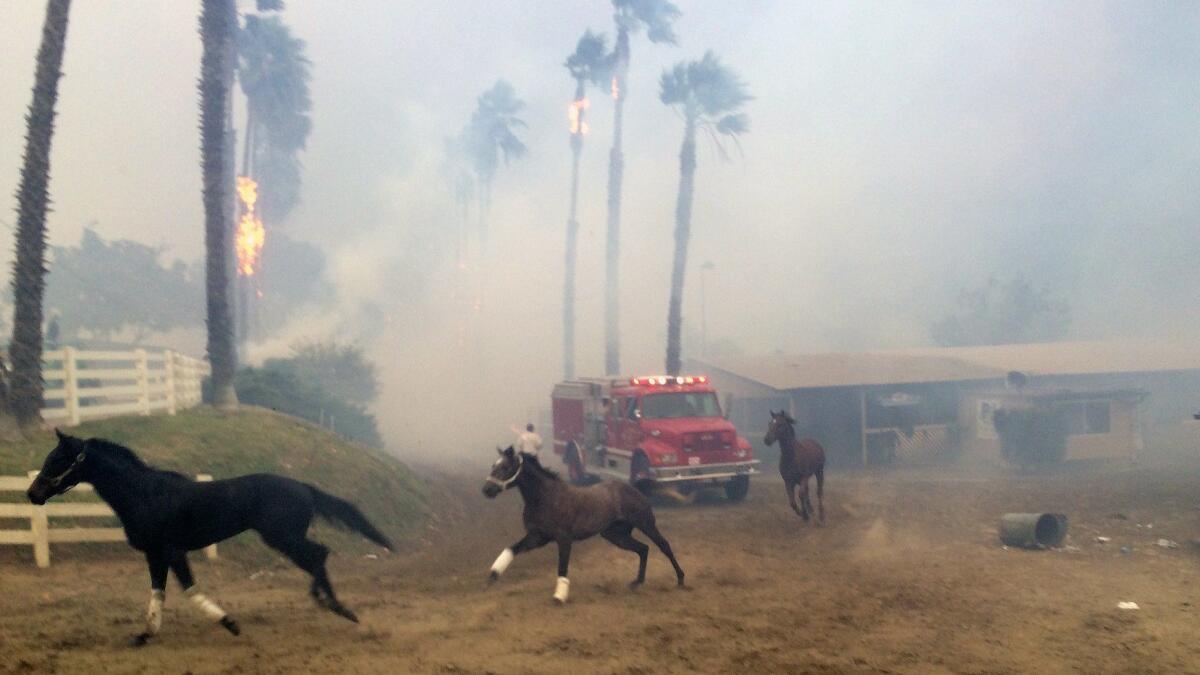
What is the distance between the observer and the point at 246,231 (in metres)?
48.3

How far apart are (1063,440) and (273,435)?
80.5ft

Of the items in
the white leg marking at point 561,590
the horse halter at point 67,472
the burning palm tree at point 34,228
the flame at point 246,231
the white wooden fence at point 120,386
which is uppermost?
the flame at point 246,231

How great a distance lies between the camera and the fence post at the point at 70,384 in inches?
623

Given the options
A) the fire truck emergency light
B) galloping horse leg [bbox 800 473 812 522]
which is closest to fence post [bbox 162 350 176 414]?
the fire truck emergency light

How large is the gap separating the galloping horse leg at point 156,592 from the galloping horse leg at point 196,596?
0.32 feet

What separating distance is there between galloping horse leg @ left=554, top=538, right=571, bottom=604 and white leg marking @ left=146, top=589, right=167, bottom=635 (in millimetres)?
4210

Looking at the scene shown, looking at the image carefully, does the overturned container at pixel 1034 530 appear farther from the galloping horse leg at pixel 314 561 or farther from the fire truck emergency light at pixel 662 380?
the galloping horse leg at pixel 314 561

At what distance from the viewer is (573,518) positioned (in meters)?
11.4

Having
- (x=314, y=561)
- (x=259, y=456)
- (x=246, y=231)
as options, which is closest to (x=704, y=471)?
(x=259, y=456)

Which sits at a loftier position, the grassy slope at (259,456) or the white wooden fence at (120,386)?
the white wooden fence at (120,386)

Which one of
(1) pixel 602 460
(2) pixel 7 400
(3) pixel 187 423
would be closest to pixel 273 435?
(3) pixel 187 423

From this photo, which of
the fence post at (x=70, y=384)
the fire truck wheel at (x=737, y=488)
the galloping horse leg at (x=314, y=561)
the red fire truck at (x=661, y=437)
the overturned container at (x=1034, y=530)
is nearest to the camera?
the galloping horse leg at (x=314, y=561)

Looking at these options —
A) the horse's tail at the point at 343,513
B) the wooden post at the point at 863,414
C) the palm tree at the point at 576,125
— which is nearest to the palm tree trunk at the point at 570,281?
→ the palm tree at the point at 576,125

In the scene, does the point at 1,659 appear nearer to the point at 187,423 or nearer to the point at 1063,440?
the point at 187,423
